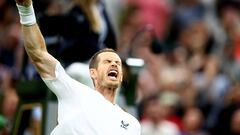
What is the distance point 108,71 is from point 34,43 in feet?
2.27

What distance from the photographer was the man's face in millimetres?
9969

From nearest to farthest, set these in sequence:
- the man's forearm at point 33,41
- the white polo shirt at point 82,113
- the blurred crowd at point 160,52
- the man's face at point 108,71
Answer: the white polo shirt at point 82,113 → the man's forearm at point 33,41 → the man's face at point 108,71 → the blurred crowd at point 160,52

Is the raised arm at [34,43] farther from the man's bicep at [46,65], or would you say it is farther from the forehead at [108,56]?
the forehead at [108,56]

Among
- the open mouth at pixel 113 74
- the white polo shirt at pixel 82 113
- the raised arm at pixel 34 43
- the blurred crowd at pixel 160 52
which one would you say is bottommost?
the blurred crowd at pixel 160 52

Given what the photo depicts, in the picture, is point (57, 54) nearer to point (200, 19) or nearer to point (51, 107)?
point (51, 107)

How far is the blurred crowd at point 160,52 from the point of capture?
12422mm

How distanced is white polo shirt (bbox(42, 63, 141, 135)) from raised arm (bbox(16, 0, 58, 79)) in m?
0.06

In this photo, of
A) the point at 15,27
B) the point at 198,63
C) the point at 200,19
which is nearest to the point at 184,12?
the point at 200,19

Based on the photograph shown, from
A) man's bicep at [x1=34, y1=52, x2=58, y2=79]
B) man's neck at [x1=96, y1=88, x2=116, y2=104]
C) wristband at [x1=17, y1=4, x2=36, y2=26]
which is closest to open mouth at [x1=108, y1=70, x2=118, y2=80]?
man's neck at [x1=96, y1=88, x2=116, y2=104]

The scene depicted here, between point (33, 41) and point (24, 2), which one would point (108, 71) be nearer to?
point (33, 41)

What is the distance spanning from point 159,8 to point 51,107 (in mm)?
5666

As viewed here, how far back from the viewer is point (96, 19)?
1241 centimetres

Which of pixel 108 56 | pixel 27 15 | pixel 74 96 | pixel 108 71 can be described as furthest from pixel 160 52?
pixel 27 15

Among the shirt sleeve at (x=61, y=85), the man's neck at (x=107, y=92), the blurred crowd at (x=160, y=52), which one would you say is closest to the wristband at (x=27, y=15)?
the shirt sleeve at (x=61, y=85)
